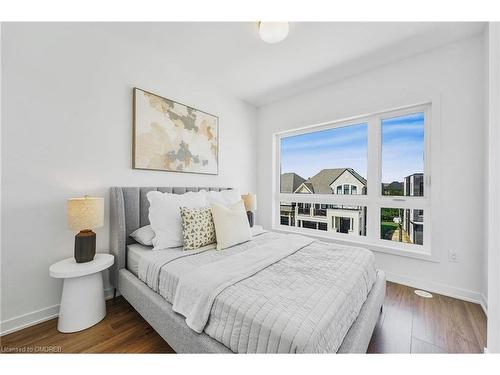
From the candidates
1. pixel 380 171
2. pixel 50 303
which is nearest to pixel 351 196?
A: pixel 380 171

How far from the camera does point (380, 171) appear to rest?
101 inches

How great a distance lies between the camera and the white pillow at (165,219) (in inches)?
70.1

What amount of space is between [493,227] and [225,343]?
1259mm

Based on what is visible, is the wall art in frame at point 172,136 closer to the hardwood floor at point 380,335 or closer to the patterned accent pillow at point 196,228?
the patterned accent pillow at point 196,228

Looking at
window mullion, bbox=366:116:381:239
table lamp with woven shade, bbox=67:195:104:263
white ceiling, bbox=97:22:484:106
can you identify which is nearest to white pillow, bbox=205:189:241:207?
table lamp with woven shade, bbox=67:195:104:263

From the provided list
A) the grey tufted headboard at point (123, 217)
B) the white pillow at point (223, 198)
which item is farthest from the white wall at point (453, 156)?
the grey tufted headboard at point (123, 217)

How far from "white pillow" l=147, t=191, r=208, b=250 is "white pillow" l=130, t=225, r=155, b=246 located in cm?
5

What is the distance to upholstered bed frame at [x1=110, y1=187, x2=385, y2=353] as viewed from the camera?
1062 mm

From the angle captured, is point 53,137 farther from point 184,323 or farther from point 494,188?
point 494,188

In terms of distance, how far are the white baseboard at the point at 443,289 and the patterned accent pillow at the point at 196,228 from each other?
2120mm

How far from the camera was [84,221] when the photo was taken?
1520mm

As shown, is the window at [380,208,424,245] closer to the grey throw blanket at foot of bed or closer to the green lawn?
the green lawn

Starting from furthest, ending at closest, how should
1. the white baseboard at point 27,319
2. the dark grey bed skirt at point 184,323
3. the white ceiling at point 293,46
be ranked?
the white ceiling at point 293,46 < the white baseboard at point 27,319 < the dark grey bed skirt at point 184,323
